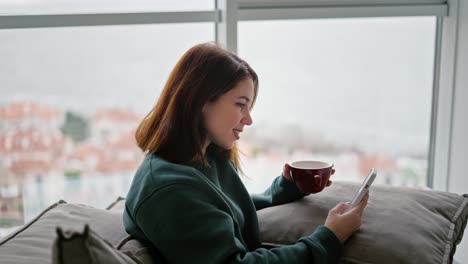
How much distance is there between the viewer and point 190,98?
56.6 inches

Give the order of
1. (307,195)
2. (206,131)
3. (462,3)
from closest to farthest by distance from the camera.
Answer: (206,131), (307,195), (462,3)

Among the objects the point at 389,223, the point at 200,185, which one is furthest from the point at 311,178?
the point at 200,185

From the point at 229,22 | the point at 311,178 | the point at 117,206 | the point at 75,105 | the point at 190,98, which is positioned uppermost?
the point at 229,22

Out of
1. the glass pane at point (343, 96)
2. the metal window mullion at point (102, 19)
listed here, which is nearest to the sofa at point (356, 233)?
the metal window mullion at point (102, 19)

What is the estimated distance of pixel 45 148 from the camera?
6.43 feet

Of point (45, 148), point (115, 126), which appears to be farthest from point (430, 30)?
point (45, 148)

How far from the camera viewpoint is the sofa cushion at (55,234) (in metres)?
1.30

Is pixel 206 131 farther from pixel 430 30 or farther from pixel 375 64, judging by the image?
pixel 430 30

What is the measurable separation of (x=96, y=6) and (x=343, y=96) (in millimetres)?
963

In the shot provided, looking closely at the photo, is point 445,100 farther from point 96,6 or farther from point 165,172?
point 165,172

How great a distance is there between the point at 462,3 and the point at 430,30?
0.21m

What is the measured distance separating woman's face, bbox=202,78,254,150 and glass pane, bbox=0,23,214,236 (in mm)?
619

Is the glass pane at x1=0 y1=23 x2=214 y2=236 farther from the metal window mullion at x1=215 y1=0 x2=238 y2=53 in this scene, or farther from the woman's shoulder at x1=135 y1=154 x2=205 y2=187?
the woman's shoulder at x1=135 y1=154 x2=205 y2=187

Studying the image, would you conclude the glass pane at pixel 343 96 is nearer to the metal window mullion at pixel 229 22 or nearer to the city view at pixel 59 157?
the metal window mullion at pixel 229 22
